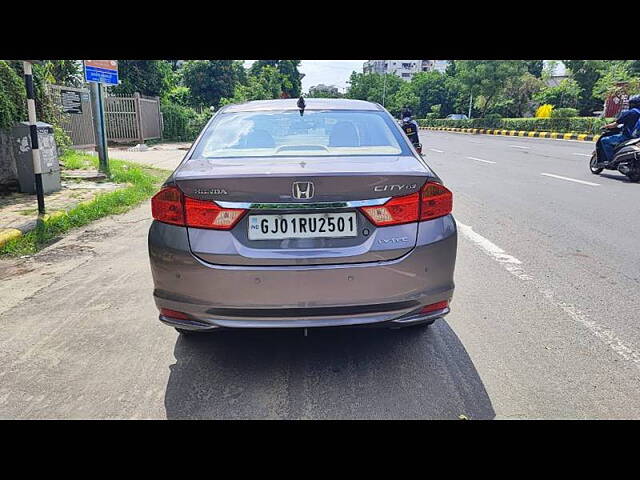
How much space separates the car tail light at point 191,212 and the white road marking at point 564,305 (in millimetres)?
2440

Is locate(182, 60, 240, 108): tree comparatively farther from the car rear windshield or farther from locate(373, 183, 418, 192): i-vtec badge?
locate(373, 183, 418, 192): i-vtec badge

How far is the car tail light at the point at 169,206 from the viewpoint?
2686 millimetres

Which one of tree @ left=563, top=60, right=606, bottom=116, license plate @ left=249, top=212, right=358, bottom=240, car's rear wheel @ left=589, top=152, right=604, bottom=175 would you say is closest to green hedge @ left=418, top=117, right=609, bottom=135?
tree @ left=563, top=60, right=606, bottom=116

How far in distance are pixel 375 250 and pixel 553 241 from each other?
3.95 metres

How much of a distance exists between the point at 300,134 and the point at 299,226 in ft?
3.73

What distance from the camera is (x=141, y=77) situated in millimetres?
24672

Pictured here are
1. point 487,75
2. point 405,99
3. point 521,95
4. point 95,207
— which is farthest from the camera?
point 405,99

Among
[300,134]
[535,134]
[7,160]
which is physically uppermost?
[300,134]

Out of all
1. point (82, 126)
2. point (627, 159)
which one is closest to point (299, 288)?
point (627, 159)

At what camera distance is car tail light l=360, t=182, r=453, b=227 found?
265cm

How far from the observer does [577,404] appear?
102 inches

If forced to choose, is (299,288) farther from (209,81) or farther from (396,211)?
(209,81)

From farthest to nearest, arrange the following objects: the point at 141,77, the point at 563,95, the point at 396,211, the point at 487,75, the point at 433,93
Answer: the point at 433,93, the point at 563,95, the point at 487,75, the point at 141,77, the point at 396,211
